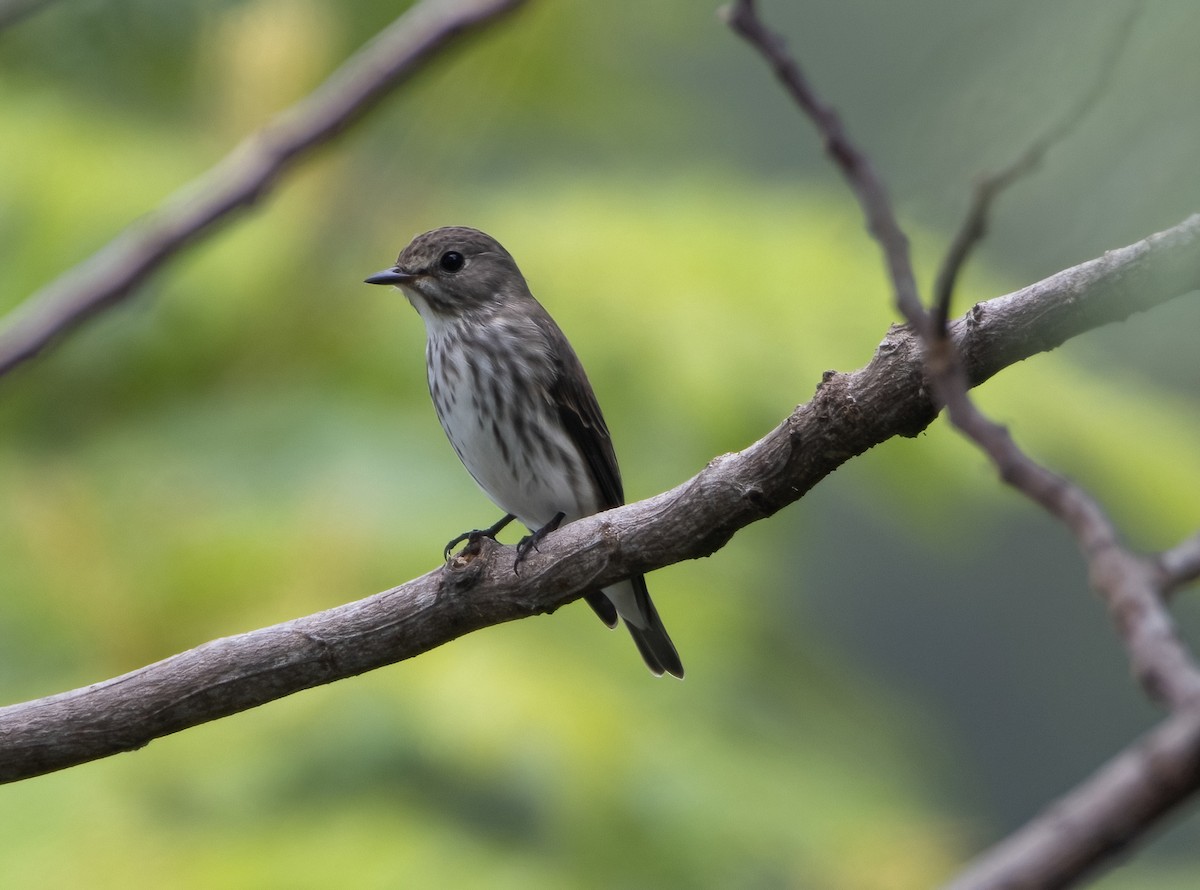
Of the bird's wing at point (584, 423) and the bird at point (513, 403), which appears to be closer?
the bird at point (513, 403)

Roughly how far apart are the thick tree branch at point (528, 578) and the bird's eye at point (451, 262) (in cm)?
177

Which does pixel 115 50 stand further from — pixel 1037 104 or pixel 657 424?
pixel 1037 104

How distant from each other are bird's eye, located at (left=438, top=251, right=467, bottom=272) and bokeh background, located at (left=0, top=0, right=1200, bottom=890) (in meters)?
1.00

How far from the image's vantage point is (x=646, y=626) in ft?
16.3

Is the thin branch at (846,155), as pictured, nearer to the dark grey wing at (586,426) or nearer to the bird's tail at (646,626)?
the dark grey wing at (586,426)

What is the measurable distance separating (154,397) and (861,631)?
9176 millimetres

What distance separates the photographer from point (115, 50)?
849 cm

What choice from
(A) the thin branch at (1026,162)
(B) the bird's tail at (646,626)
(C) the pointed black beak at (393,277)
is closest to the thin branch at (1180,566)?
(A) the thin branch at (1026,162)

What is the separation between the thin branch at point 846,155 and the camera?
1.22 m

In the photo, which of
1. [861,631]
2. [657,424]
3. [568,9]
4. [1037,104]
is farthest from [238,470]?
[861,631]

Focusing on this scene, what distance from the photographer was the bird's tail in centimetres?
491

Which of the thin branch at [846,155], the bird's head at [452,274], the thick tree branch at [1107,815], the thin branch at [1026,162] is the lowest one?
the thick tree branch at [1107,815]

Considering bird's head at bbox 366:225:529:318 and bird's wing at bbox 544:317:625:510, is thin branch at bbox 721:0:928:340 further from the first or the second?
bird's head at bbox 366:225:529:318

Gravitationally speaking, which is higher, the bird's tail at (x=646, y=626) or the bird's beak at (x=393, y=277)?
the bird's beak at (x=393, y=277)
